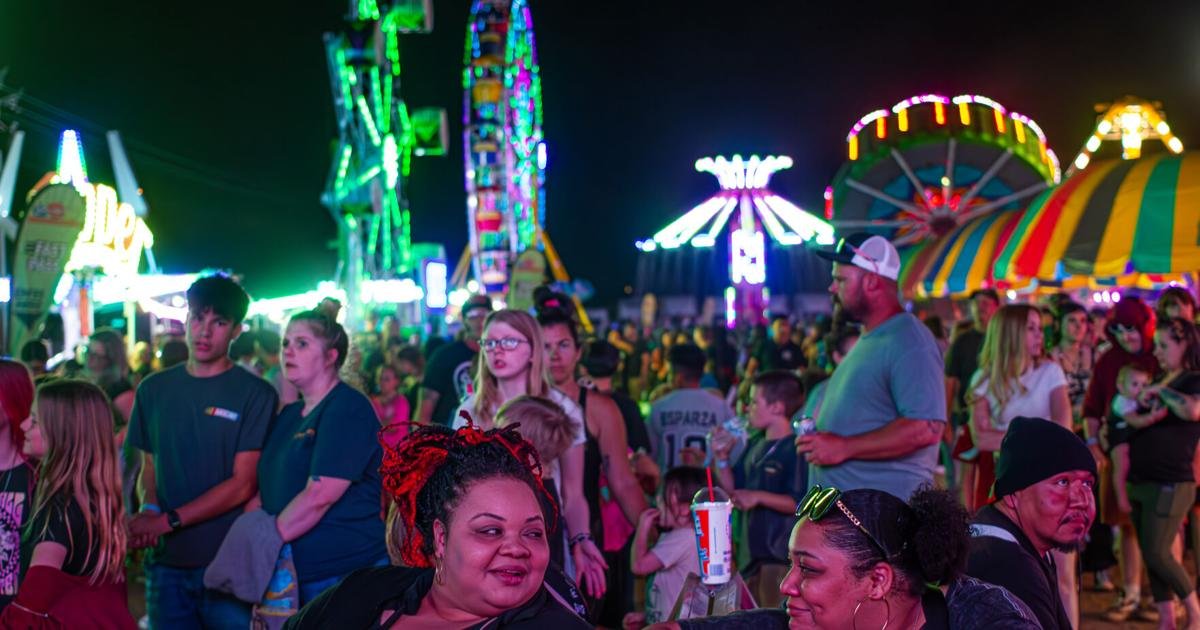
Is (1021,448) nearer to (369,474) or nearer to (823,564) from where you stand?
(823,564)

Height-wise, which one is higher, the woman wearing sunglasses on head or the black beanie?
the black beanie

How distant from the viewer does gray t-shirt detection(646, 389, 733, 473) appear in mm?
6602

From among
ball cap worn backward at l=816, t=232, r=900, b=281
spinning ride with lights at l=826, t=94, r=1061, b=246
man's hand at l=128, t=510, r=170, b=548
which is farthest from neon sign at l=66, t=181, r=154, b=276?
ball cap worn backward at l=816, t=232, r=900, b=281

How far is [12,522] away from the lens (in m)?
3.75

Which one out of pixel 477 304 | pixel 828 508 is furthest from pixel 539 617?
pixel 477 304

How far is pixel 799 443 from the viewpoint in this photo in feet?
13.7

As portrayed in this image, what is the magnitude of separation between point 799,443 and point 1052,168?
34547 mm

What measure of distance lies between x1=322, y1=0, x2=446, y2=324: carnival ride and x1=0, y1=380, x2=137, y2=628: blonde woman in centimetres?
2333

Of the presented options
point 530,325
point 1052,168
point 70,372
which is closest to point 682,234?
point 1052,168

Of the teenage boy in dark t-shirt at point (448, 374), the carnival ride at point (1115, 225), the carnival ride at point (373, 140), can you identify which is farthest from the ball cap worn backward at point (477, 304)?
the carnival ride at point (373, 140)

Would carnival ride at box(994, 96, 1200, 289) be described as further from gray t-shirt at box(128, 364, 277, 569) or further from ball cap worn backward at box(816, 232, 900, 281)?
gray t-shirt at box(128, 364, 277, 569)

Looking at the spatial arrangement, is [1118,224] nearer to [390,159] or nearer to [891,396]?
[891,396]

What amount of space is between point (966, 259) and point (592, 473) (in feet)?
43.4

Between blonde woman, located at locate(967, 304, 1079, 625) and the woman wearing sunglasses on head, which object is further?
blonde woman, located at locate(967, 304, 1079, 625)
